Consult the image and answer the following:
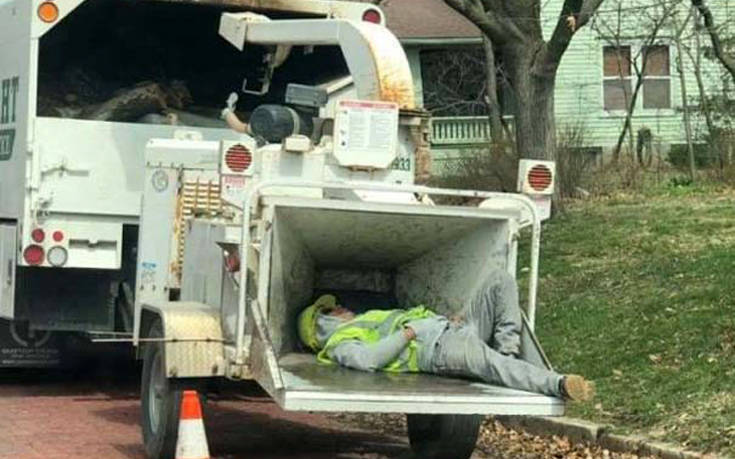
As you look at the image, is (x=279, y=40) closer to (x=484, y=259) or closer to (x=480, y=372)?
(x=484, y=259)

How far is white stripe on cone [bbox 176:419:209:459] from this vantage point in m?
6.82

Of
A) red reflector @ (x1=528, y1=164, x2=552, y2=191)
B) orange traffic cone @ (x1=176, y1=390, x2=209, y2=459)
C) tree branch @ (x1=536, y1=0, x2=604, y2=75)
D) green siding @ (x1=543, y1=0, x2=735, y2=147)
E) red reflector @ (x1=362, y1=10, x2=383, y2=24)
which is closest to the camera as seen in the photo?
orange traffic cone @ (x1=176, y1=390, x2=209, y2=459)

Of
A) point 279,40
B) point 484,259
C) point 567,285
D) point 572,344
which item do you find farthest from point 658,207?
point 484,259

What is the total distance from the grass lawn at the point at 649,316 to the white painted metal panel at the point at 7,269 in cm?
440

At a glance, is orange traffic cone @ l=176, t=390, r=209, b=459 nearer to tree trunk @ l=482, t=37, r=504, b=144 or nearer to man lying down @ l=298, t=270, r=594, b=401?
man lying down @ l=298, t=270, r=594, b=401

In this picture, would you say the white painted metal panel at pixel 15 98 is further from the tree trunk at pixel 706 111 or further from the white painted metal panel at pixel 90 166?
the tree trunk at pixel 706 111

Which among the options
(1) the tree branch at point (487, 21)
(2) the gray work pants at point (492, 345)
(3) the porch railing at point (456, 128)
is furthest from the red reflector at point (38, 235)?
(3) the porch railing at point (456, 128)

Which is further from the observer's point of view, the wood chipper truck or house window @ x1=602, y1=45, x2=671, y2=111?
house window @ x1=602, y1=45, x2=671, y2=111

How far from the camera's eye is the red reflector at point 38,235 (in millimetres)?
10742

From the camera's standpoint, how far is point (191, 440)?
6832mm

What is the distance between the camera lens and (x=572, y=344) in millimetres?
11109

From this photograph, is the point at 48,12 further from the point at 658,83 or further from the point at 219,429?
the point at 658,83

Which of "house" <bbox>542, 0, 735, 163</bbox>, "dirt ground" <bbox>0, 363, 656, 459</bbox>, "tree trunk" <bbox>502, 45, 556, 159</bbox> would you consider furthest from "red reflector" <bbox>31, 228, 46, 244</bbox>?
"house" <bbox>542, 0, 735, 163</bbox>

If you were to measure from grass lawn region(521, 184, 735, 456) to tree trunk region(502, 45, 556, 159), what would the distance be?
3.44 feet
